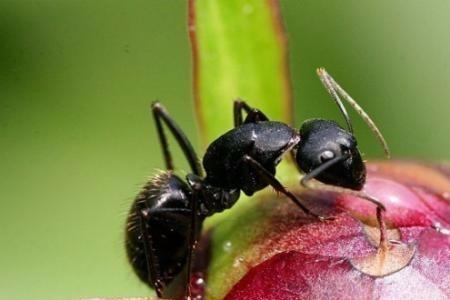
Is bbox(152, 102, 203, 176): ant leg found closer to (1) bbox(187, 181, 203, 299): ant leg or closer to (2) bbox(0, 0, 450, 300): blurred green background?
(1) bbox(187, 181, 203, 299): ant leg

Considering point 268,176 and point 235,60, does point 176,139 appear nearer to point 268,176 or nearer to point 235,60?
point 235,60

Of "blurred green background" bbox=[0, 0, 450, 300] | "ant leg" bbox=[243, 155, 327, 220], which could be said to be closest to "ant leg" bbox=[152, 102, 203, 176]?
"ant leg" bbox=[243, 155, 327, 220]

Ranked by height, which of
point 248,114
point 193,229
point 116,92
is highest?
point 248,114

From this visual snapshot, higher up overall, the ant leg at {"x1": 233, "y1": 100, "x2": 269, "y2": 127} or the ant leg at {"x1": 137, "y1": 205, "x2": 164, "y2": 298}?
the ant leg at {"x1": 233, "y1": 100, "x2": 269, "y2": 127}

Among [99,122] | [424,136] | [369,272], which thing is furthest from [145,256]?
[424,136]

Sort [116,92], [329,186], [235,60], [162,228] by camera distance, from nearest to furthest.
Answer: [329,186] < [162,228] < [235,60] < [116,92]

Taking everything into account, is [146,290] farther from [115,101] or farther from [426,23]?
[426,23]

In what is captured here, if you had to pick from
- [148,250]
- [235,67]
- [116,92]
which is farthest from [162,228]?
[116,92]
